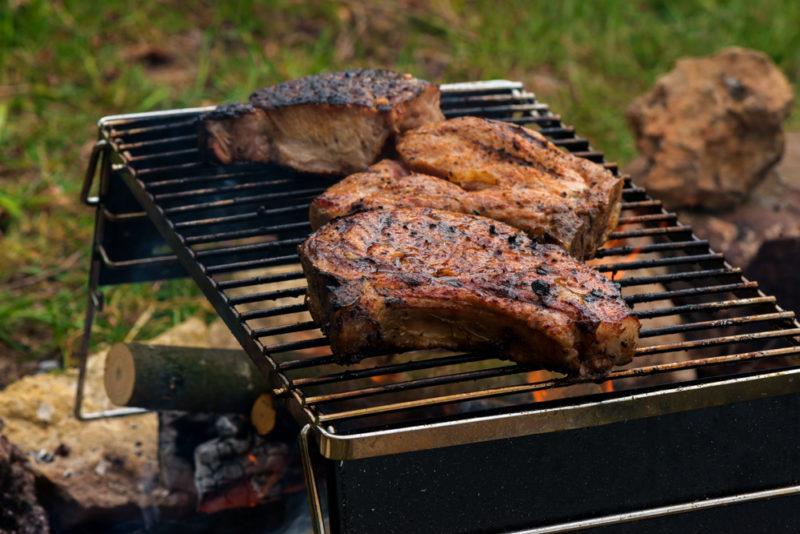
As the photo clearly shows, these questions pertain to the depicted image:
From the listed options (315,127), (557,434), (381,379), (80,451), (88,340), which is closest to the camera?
(557,434)

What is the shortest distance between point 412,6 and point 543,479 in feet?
22.1

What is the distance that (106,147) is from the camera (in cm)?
378

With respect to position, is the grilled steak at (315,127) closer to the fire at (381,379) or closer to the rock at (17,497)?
the fire at (381,379)

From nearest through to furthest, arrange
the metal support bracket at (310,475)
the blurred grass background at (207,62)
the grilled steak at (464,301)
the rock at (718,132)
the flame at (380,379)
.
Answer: the metal support bracket at (310,475) → the grilled steak at (464,301) → the flame at (380,379) → the blurred grass background at (207,62) → the rock at (718,132)

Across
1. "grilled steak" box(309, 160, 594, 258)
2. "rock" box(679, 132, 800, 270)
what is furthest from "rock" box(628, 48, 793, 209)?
"grilled steak" box(309, 160, 594, 258)

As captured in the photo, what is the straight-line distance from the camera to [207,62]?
750cm

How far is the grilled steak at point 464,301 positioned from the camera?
96.4 inches

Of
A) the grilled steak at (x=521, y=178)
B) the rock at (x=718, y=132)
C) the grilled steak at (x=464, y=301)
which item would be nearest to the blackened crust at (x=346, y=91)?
the grilled steak at (x=521, y=178)

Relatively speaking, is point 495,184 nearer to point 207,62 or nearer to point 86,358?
point 86,358

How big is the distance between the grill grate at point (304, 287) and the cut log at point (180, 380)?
21cm

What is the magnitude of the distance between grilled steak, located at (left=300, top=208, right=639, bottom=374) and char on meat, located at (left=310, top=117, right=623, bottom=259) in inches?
10.8

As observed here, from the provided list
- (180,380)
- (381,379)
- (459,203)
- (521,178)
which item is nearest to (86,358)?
(180,380)

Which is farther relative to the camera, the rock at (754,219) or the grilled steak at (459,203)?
the rock at (754,219)

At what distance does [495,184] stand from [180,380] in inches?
56.0
